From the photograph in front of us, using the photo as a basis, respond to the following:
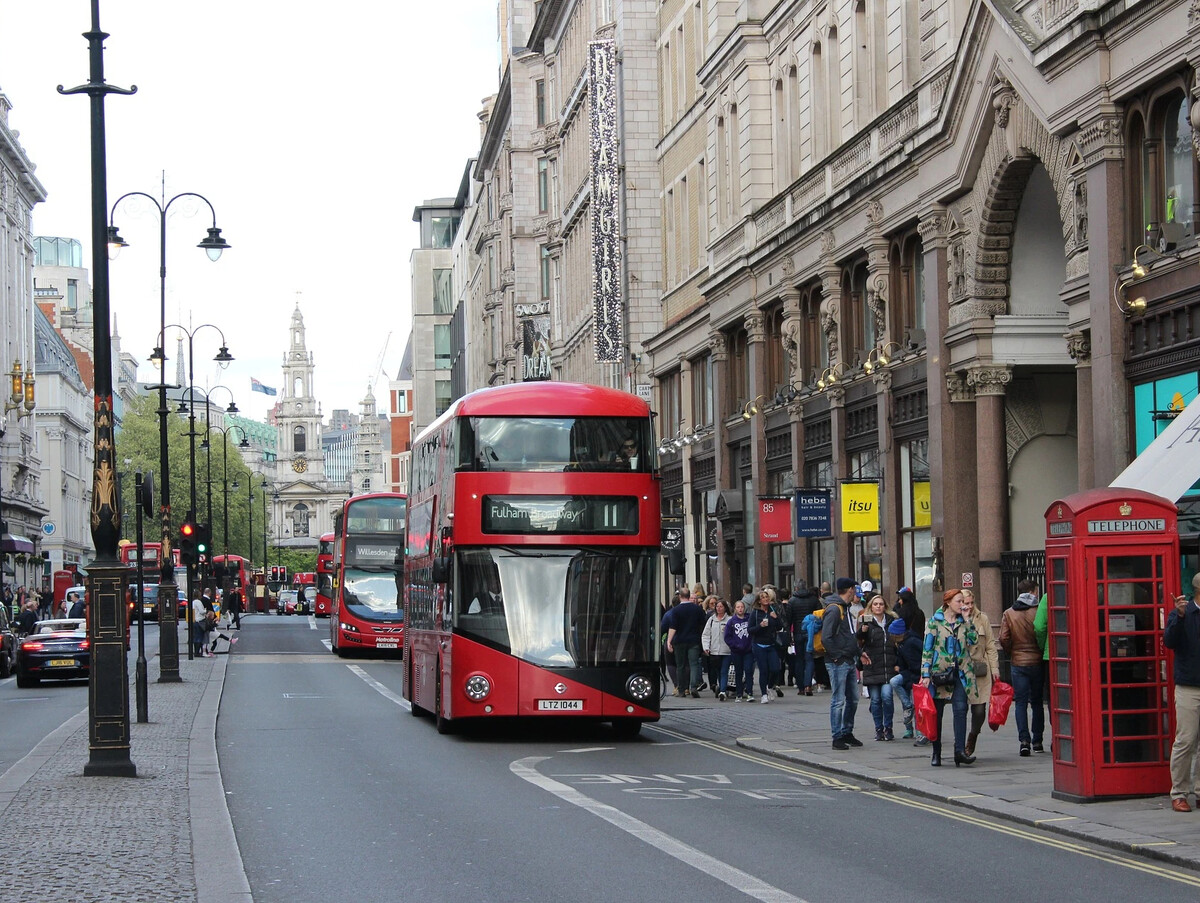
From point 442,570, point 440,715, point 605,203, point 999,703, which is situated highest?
point 605,203

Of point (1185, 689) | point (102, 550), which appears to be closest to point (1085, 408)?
point (1185, 689)

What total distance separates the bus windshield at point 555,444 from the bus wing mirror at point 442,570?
1057mm

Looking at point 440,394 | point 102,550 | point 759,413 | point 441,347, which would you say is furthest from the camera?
point 441,347

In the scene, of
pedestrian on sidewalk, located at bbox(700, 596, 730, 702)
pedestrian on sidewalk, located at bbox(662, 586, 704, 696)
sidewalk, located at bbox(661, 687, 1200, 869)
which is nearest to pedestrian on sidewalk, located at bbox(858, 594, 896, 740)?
sidewalk, located at bbox(661, 687, 1200, 869)

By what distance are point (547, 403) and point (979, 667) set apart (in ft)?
21.3

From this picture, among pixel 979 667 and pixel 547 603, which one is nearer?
pixel 979 667

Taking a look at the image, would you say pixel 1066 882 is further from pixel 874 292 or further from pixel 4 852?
pixel 874 292

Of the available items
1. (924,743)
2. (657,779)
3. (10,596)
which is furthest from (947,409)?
(10,596)

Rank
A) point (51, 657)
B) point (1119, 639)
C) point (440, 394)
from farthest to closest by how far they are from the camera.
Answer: point (440, 394) < point (51, 657) < point (1119, 639)

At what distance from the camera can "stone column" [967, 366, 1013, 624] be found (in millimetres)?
26734

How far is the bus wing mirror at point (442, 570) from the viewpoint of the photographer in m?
21.2

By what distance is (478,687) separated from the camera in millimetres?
21156

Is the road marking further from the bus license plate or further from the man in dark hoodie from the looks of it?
the man in dark hoodie

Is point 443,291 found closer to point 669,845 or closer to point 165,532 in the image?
point 165,532
